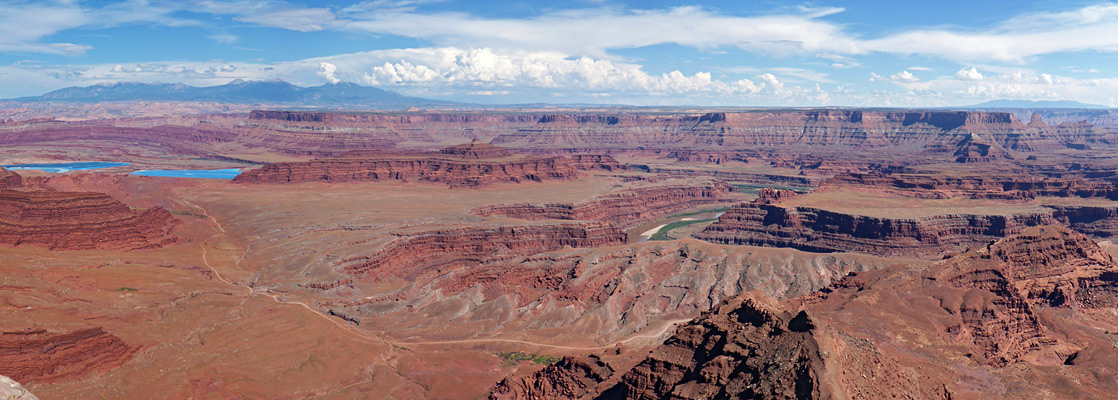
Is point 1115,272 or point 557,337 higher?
point 1115,272

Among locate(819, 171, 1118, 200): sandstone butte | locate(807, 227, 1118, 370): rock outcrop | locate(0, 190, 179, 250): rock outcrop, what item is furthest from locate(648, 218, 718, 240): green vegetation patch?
locate(0, 190, 179, 250): rock outcrop

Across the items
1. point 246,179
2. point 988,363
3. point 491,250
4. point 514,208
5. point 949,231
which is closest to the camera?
point 988,363

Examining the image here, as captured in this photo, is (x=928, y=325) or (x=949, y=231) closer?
(x=928, y=325)

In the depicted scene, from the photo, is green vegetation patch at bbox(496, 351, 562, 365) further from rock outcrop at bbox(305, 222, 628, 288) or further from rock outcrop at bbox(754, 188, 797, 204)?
rock outcrop at bbox(754, 188, 797, 204)

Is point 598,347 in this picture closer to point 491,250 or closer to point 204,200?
point 491,250

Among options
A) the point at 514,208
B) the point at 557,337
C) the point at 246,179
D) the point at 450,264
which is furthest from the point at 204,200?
the point at 557,337
